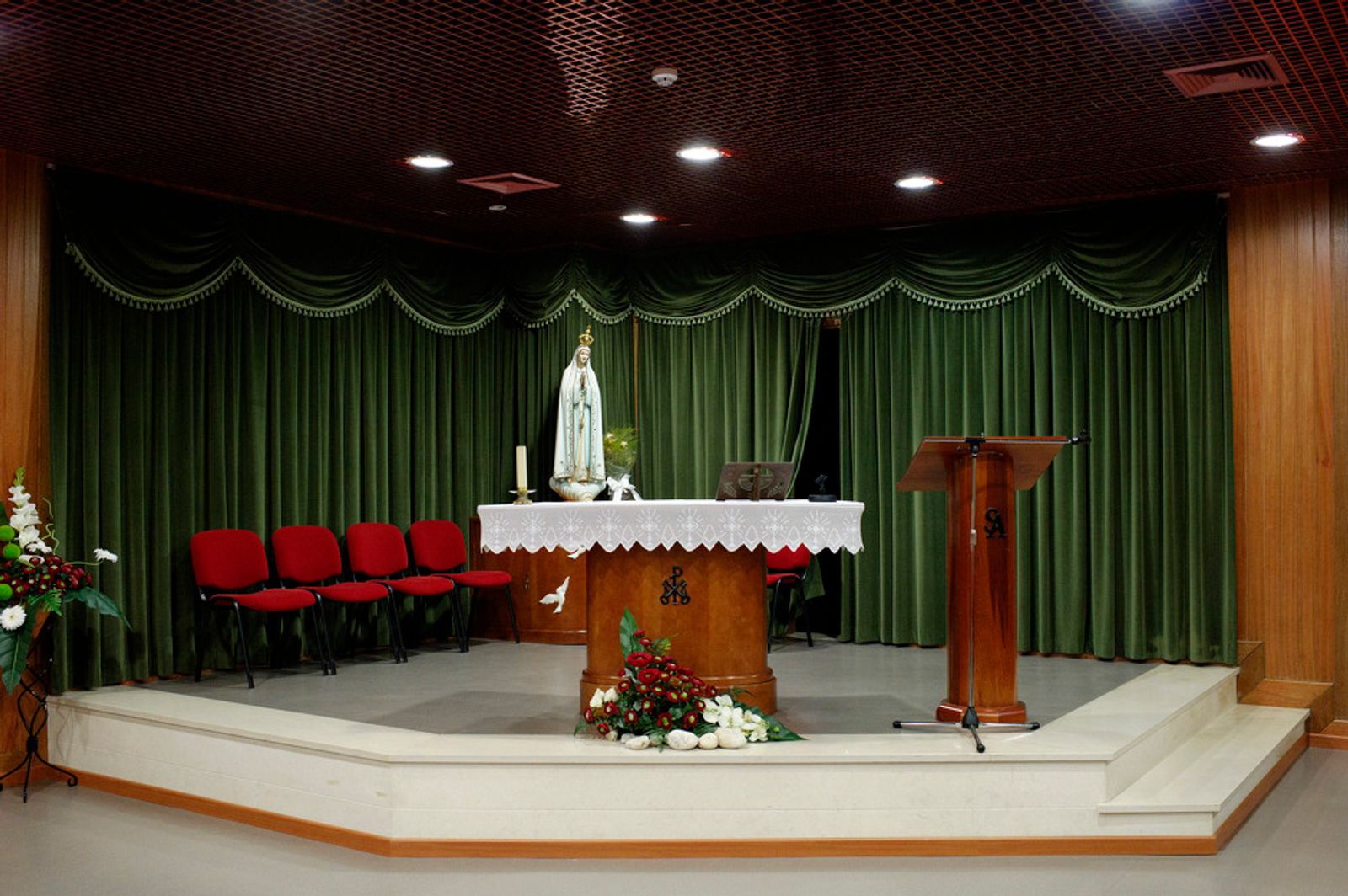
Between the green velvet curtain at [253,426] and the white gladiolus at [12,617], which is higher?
the green velvet curtain at [253,426]

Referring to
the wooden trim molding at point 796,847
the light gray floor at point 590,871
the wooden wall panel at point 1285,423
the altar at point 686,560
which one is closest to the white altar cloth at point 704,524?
the altar at point 686,560

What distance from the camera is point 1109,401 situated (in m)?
7.68

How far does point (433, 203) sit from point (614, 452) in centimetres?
208

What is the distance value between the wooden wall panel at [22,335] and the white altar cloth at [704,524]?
104 inches

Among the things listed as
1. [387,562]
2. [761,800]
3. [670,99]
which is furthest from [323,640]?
[670,99]

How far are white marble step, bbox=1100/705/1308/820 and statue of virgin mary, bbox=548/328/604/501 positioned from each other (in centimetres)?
411

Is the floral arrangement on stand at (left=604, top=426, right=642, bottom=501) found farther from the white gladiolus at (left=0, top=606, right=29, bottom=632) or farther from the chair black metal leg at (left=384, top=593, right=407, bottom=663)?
the white gladiolus at (left=0, top=606, right=29, bottom=632)

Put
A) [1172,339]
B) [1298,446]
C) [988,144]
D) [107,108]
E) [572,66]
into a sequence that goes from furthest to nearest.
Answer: [1172,339], [1298,446], [988,144], [107,108], [572,66]

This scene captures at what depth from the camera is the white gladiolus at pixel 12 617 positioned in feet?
18.5

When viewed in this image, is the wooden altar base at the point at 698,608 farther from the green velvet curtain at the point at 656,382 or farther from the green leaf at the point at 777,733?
the green velvet curtain at the point at 656,382

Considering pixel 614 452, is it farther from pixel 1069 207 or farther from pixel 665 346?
pixel 1069 207

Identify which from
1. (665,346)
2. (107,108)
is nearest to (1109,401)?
(665,346)

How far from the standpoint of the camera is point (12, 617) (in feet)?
18.5

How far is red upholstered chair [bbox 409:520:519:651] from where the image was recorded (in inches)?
326
